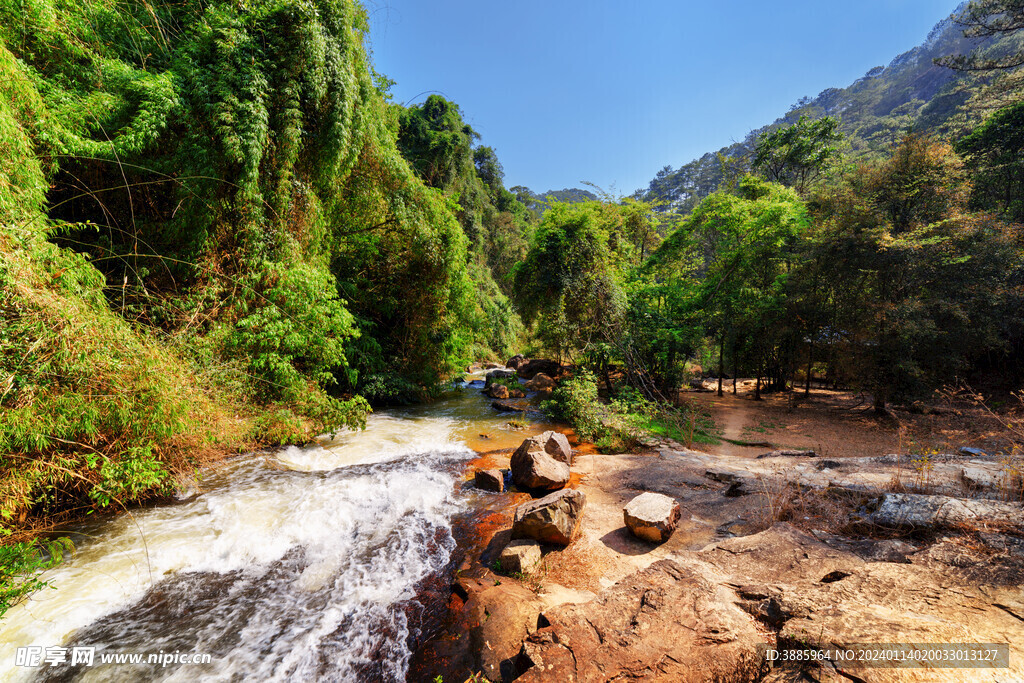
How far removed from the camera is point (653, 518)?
3.69 meters

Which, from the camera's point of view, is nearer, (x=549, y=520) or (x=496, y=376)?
(x=549, y=520)

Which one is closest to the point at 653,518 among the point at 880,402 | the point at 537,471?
the point at 537,471

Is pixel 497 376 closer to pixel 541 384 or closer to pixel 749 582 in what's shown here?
pixel 541 384

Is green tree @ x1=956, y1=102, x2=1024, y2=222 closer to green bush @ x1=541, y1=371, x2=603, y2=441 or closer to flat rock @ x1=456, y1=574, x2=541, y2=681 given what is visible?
green bush @ x1=541, y1=371, x2=603, y2=441

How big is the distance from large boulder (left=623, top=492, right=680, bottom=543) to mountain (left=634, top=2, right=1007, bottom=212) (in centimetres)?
3908

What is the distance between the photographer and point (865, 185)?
37.1ft

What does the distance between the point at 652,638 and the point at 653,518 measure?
1483 millimetres

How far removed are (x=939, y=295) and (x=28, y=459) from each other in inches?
676

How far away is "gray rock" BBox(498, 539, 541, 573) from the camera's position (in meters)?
3.40

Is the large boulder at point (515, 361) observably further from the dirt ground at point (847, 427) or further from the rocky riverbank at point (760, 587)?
the rocky riverbank at point (760, 587)

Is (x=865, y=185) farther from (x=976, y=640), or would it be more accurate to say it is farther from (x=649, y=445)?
(x=976, y=640)

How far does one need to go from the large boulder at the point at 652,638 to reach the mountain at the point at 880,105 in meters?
40.4

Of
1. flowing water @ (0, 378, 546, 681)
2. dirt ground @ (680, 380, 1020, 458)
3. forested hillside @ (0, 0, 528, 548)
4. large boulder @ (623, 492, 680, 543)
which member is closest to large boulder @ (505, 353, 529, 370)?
dirt ground @ (680, 380, 1020, 458)

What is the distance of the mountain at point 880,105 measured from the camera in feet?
129
